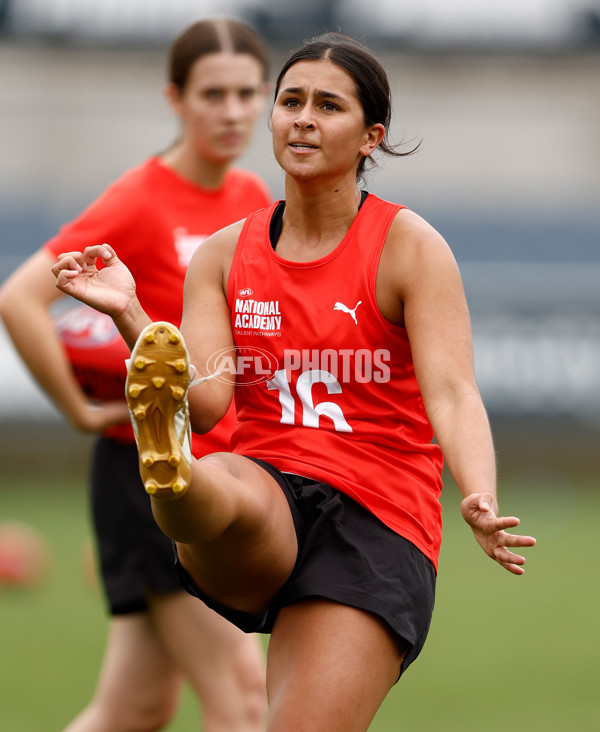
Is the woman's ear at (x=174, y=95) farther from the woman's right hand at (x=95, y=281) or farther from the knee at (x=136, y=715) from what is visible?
the knee at (x=136, y=715)

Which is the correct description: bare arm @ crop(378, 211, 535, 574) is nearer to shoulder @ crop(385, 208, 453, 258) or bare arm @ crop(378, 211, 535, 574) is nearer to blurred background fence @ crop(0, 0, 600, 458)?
shoulder @ crop(385, 208, 453, 258)

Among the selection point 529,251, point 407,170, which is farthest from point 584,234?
point 407,170

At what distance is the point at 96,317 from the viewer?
15.4 feet

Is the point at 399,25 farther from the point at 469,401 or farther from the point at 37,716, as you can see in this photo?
the point at 469,401

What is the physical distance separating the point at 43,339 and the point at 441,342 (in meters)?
1.94

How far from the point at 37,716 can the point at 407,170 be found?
41.0 ft

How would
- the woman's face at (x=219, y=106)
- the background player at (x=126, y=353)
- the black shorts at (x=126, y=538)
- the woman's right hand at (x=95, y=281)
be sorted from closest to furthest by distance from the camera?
the woman's right hand at (x=95, y=281)
the background player at (x=126, y=353)
the black shorts at (x=126, y=538)
the woman's face at (x=219, y=106)

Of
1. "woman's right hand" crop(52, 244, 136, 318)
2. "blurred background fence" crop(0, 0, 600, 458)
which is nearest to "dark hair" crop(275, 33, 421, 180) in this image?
"woman's right hand" crop(52, 244, 136, 318)

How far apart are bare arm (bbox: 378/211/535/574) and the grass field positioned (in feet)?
9.55

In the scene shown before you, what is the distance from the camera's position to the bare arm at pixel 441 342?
2855 mm

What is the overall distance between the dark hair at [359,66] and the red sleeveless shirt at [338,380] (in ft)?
0.82

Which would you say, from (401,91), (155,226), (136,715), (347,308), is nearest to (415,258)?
(347,308)

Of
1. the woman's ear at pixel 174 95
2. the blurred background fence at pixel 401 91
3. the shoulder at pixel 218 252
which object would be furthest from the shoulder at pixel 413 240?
the blurred background fence at pixel 401 91

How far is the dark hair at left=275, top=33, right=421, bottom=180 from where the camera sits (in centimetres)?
309
